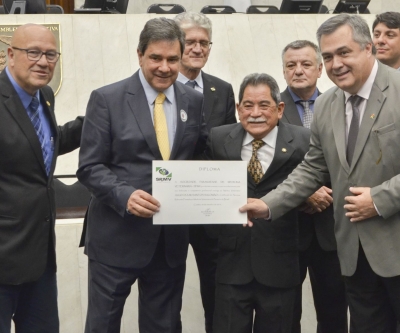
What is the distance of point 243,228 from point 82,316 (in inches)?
61.2

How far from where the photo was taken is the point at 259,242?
3314 mm

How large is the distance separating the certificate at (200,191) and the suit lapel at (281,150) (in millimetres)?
282

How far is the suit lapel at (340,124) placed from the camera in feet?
9.78

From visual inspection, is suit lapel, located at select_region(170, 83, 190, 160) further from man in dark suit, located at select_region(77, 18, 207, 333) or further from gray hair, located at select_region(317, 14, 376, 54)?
gray hair, located at select_region(317, 14, 376, 54)

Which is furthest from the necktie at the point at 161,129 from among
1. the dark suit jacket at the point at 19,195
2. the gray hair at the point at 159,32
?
the dark suit jacket at the point at 19,195

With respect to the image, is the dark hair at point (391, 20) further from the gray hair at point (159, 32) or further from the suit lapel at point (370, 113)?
the gray hair at point (159, 32)

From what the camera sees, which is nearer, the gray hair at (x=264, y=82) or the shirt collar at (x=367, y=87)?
the shirt collar at (x=367, y=87)

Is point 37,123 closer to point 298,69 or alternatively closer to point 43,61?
point 43,61

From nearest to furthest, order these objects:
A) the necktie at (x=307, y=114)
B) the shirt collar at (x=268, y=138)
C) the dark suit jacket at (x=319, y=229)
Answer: the shirt collar at (x=268, y=138), the dark suit jacket at (x=319, y=229), the necktie at (x=307, y=114)

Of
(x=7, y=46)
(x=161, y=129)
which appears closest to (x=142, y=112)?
(x=161, y=129)

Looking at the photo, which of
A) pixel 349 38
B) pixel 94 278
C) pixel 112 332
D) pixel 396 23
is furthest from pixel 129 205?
pixel 396 23

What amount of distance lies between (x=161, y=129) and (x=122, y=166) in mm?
240

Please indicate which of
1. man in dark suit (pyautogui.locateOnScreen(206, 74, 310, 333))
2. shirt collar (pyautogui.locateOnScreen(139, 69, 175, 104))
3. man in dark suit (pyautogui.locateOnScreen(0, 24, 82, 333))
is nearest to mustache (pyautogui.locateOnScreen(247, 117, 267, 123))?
man in dark suit (pyautogui.locateOnScreen(206, 74, 310, 333))

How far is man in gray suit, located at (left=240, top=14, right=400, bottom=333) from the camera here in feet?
9.40
